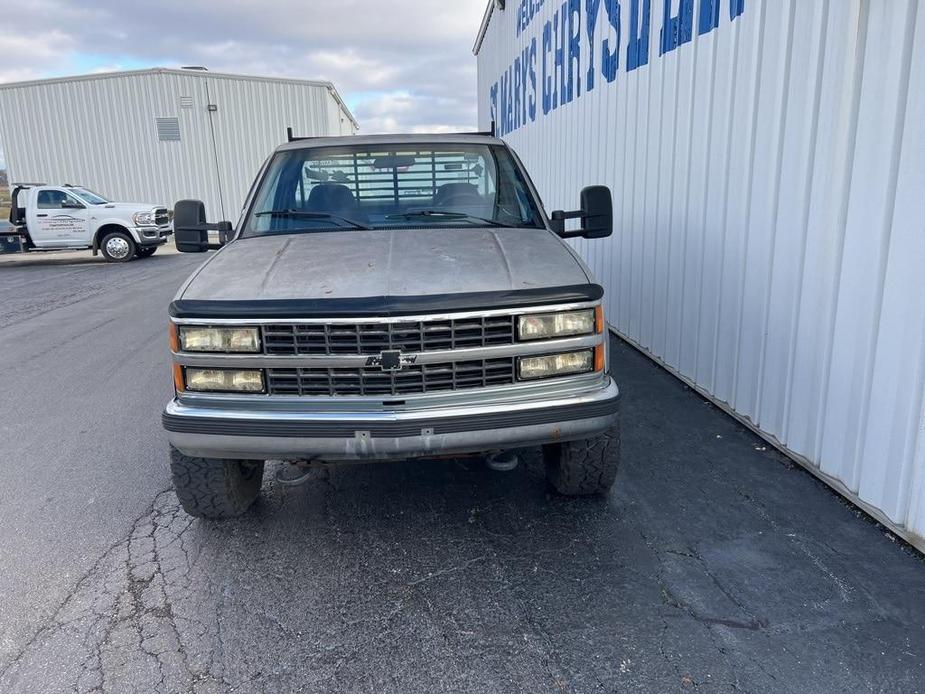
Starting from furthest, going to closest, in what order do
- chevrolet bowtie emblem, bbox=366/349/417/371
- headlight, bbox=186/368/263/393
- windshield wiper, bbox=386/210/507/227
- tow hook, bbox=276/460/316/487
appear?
windshield wiper, bbox=386/210/507/227 < tow hook, bbox=276/460/316/487 < headlight, bbox=186/368/263/393 < chevrolet bowtie emblem, bbox=366/349/417/371

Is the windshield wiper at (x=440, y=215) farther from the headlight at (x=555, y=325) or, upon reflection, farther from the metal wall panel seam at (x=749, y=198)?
the metal wall panel seam at (x=749, y=198)

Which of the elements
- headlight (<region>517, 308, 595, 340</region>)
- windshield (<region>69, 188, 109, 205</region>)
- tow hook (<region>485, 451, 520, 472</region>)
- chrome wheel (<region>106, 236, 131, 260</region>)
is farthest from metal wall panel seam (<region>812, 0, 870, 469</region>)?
windshield (<region>69, 188, 109, 205</region>)

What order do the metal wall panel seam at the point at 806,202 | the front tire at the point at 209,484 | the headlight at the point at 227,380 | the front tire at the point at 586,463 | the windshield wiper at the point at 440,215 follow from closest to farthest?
the headlight at the point at 227,380 < the front tire at the point at 209,484 < the front tire at the point at 586,463 < the metal wall panel seam at the point at 806,202 < the windshield wiper at the point at 440,215

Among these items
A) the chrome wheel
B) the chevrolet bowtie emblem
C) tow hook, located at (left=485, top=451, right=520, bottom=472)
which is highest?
the chevrolet bowtie emblem

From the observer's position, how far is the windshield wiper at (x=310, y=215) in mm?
3898

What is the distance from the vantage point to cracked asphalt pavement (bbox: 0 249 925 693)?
7.70 feet

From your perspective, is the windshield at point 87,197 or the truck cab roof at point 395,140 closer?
the truck cab roof at point 395,140

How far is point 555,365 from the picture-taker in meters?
2.91

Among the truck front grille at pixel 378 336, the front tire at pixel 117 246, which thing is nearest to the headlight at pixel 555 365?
the truck front grille at pixel 378 336

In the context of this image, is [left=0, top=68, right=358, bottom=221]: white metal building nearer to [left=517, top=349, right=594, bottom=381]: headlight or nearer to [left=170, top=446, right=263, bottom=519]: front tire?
[left=170, top=446, right=263, bottom=519]: front tire

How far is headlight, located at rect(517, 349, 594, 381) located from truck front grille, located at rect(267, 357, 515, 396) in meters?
0.06

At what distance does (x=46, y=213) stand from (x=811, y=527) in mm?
18513

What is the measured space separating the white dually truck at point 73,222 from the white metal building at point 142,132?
8.82m

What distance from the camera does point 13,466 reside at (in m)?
4.23
